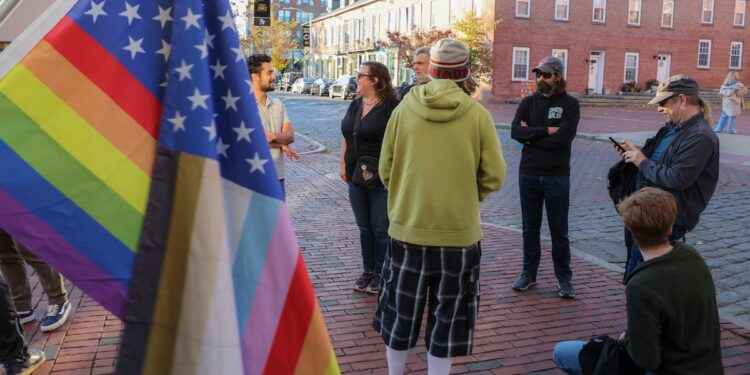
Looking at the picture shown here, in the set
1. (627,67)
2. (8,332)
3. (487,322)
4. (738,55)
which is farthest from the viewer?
(738,55)

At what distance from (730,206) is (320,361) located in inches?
353

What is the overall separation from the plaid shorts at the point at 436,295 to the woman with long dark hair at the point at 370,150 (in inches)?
68.7

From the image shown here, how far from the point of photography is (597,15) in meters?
38.0

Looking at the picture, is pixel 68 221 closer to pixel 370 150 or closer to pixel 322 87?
pixel 370 150

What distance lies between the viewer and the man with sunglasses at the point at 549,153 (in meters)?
5.01

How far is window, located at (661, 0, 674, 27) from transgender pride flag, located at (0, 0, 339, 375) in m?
43.3

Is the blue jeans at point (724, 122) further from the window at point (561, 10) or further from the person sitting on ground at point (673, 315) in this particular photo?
the window at point (561, 10)

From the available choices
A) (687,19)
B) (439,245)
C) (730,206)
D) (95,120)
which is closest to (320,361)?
(95,120)

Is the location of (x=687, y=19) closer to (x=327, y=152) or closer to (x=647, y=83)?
(x=647, y=83)

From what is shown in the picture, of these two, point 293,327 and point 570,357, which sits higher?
point 293,327

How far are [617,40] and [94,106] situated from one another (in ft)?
135

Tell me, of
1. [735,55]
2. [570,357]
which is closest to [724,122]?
[570,357]

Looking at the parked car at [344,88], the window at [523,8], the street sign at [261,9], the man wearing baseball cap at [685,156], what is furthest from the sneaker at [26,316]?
the parked car at [344,88]

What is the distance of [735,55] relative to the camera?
138 ft
